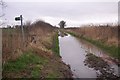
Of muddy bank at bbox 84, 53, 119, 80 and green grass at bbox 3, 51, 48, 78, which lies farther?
muddy bank at bbox 84, 53, 119, 80

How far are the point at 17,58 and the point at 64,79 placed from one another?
2.91 metres

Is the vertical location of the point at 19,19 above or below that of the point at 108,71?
above

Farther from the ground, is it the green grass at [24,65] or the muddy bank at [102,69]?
the green grass at [24,65]

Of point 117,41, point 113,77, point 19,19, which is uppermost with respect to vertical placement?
point 19,19

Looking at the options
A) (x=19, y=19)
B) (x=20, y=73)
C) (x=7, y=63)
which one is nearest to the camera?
(x=20, y=73)

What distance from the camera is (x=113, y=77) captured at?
10609mm

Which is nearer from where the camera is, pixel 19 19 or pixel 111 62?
pixel 111 62

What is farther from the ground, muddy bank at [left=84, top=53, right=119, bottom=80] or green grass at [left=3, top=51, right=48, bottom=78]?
green grass at [left=3, top=51, right=48, bottom=78]

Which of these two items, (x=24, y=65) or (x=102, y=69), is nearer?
(x=24, y=65)

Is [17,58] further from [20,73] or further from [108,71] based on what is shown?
[108,71]

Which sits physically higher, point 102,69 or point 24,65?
point 24,65

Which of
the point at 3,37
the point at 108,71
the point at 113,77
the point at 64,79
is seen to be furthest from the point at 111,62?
the point at 3,37

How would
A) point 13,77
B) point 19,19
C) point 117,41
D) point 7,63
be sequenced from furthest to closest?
point 117,41 < point 19,19 < point 7,63 < point 13,77

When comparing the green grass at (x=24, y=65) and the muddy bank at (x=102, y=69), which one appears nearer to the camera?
the green grass at (x=24, y=65)
